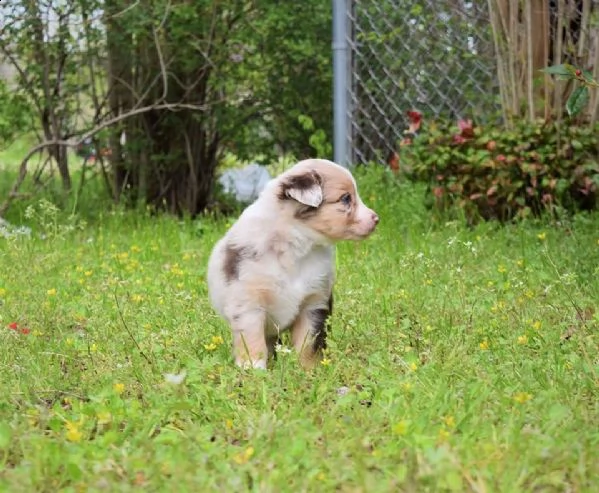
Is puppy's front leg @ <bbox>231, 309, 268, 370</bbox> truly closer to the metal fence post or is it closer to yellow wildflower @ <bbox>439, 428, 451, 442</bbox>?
yellow wildflower @ <bbox>439, 428, 451, 442</bbox>

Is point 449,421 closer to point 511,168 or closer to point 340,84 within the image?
point 511,168

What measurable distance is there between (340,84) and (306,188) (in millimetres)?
5117

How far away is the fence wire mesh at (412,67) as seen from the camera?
8031mm

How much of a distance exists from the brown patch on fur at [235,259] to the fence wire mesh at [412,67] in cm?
401

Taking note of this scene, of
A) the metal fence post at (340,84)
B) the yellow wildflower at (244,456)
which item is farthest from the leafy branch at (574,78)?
the metal fence post at (340,84)

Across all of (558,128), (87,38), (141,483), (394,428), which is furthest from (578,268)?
(87,38)

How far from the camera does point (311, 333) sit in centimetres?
411

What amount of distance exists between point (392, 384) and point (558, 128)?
370cm

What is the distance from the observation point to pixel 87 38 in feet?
28.6

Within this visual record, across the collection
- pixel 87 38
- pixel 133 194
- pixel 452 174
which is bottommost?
pixel 133 194

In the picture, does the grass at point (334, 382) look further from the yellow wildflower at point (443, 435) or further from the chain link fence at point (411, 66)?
the chain link fence at point (411, 66)

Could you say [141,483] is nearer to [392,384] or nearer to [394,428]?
[394,428]

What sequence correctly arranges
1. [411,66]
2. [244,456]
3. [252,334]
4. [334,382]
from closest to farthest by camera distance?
1. [244,456]
2. [334,382]
3. [252,334]
4. [411,66]

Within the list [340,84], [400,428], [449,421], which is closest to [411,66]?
[340,84]
